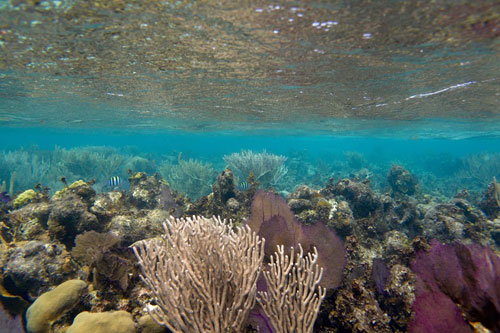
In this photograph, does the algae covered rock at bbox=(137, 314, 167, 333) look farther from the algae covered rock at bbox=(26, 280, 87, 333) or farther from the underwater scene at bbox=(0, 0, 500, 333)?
the algae covered rock at bbox=(26, 280, 87, 333)

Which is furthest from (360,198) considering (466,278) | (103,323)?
(103,323)

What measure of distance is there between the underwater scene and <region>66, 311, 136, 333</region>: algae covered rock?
20 millimetres

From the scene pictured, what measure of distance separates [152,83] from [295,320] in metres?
13.3

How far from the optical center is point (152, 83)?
42.5ft

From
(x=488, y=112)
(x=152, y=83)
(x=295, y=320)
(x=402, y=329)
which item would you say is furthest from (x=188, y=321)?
(x=488, y=112)

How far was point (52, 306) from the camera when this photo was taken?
3453 mm

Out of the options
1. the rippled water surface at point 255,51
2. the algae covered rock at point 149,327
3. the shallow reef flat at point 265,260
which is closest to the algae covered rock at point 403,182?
→ the rippled water surface at point 255,51

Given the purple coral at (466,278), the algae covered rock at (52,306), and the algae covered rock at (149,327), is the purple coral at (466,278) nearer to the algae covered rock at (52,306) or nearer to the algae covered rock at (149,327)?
the algae covered rock at (149,327)

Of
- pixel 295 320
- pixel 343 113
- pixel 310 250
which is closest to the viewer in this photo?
pixel 295 320

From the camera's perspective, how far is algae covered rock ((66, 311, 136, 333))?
2.92m

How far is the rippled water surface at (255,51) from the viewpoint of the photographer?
609 cm

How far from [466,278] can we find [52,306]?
5602mm

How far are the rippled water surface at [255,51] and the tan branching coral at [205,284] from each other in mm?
5735

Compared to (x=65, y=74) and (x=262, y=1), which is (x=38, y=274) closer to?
(x=262, y=1)
